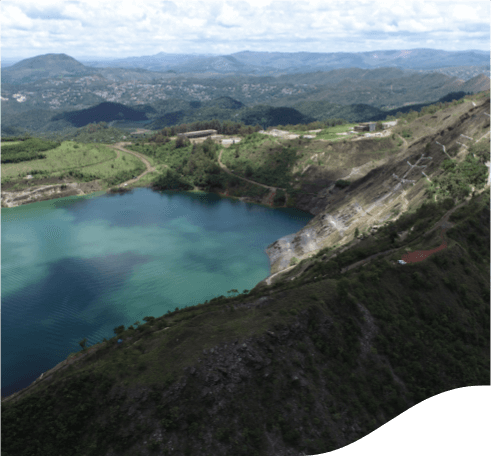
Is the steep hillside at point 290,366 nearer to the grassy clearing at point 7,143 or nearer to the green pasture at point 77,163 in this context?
the green pasture at point 77,163

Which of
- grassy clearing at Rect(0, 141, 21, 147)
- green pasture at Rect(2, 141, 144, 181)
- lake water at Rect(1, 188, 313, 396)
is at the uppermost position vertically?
grassy clearing at Rect(0, 141, 21, 147)

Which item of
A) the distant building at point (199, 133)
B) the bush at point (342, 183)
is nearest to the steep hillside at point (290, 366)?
the bush at point (342, 183)

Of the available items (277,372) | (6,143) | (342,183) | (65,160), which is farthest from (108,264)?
(6,143)

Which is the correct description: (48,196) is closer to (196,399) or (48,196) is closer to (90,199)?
(90,199)

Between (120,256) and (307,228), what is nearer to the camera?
(120,256)

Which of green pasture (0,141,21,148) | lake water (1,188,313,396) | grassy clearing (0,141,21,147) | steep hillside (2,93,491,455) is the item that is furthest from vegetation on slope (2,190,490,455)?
grassy clearing (0,141,21,147)

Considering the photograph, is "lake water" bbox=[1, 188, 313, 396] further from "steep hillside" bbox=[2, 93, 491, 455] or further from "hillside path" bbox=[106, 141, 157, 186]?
"hillside path" bbox=[106, 141, 157, 186]

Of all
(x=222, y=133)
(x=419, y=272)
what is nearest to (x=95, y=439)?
(x=419, y=272)
